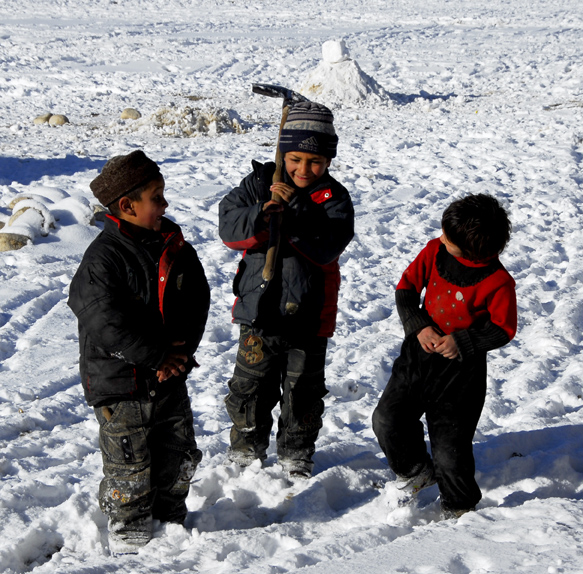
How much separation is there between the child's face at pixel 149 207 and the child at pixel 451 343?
1018 millimetres

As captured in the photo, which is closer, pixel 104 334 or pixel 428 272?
pixel 104 334

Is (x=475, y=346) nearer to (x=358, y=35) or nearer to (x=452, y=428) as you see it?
(x=452, y=428)

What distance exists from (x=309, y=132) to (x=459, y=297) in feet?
3.11

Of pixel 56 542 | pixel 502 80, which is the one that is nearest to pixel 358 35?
pixel 502 80

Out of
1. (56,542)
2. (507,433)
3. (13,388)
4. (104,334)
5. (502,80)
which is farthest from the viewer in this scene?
(502,80)

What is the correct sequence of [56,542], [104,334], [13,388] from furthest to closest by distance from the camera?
[13,388] < [56,542] < [104,334]

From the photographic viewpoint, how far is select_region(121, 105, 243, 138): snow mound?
11000 millimetres

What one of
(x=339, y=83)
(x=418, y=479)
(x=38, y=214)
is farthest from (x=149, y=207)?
(x=339, y=83)

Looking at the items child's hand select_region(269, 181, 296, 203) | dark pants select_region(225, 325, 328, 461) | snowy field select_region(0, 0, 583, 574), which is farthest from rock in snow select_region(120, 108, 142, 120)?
child's hand select_region(269, 181, 296, 203)

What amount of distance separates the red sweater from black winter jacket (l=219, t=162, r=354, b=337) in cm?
38

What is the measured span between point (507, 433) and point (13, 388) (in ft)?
9.43

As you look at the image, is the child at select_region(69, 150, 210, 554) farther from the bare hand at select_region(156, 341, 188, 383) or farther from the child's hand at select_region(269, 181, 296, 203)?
the child's hand at select_region(269, 181, 296, 203)

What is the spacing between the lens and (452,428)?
2840 mm

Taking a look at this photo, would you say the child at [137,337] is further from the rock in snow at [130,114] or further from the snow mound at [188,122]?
the rock in snow at [130,114]
